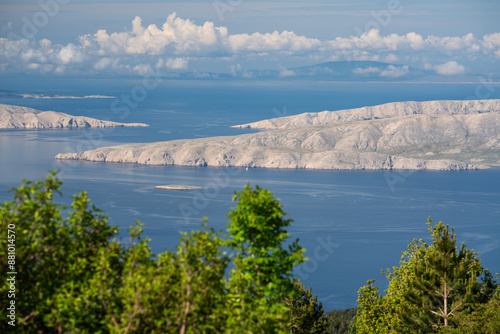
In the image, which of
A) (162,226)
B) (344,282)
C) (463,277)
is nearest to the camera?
(463,277)

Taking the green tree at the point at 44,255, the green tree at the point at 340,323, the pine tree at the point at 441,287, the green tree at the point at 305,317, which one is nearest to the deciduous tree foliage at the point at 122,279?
the green tree at the point at 44,255

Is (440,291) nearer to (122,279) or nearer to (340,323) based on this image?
(122,279)

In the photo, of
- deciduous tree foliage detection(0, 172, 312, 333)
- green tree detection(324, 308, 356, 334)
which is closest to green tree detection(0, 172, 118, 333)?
deciduous tree foliage detection(0, 172, 312, 333)

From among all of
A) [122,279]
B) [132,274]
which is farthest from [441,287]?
[122,279]

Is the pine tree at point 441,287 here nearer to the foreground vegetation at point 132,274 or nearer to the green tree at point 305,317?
the foreground vegetation at point 132,274

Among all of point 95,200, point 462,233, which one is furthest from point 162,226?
point 462,233

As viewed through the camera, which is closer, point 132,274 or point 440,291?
point 132,274

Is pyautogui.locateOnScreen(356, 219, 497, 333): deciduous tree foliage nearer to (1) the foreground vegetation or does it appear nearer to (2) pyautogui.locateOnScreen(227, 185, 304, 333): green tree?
(2) pyautogui.locateOnScreen(227, 185, 304, 333): green tree

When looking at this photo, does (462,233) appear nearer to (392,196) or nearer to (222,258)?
(392,196)
